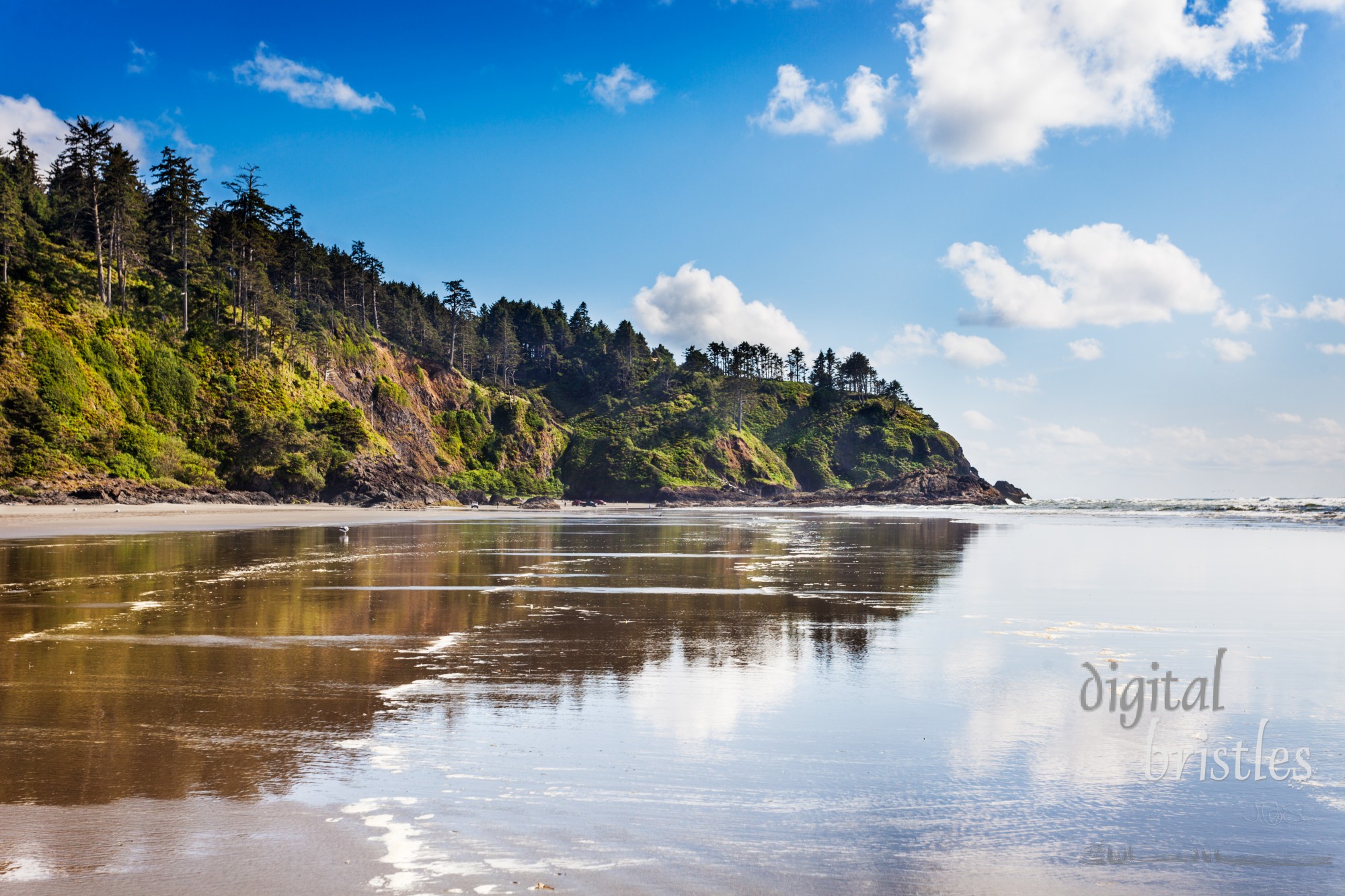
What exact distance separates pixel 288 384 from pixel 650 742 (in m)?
75.5

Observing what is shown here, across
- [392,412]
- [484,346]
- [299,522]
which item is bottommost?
[299,522]

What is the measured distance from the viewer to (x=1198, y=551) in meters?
26.2

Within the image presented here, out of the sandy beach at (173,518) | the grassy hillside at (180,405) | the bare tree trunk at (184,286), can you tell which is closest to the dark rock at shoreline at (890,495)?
the grassy hillside at (180,405)

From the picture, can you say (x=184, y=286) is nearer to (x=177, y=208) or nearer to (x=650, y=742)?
(x=177, y=208)

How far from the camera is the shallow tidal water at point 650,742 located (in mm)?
4297

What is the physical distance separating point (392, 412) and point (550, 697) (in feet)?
Result: 284

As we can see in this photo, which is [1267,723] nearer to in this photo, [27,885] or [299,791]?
[299,791]

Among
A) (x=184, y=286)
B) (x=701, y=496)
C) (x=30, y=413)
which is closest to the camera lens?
(x=30, y=413)

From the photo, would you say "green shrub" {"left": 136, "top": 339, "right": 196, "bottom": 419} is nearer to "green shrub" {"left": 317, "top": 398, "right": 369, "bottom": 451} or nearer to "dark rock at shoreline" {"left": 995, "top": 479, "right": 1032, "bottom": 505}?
"green shrub" {"left": 317, "top": 398, "right": 369, "bottom": 451}

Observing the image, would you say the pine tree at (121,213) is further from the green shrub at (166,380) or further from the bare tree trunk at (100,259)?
the green shrub at (166,380)

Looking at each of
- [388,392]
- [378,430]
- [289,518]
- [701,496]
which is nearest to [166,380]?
[289,518]

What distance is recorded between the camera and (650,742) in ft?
21.4

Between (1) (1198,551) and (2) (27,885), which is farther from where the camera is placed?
(1) (1198,551)

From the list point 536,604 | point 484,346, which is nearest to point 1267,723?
point 536,604
